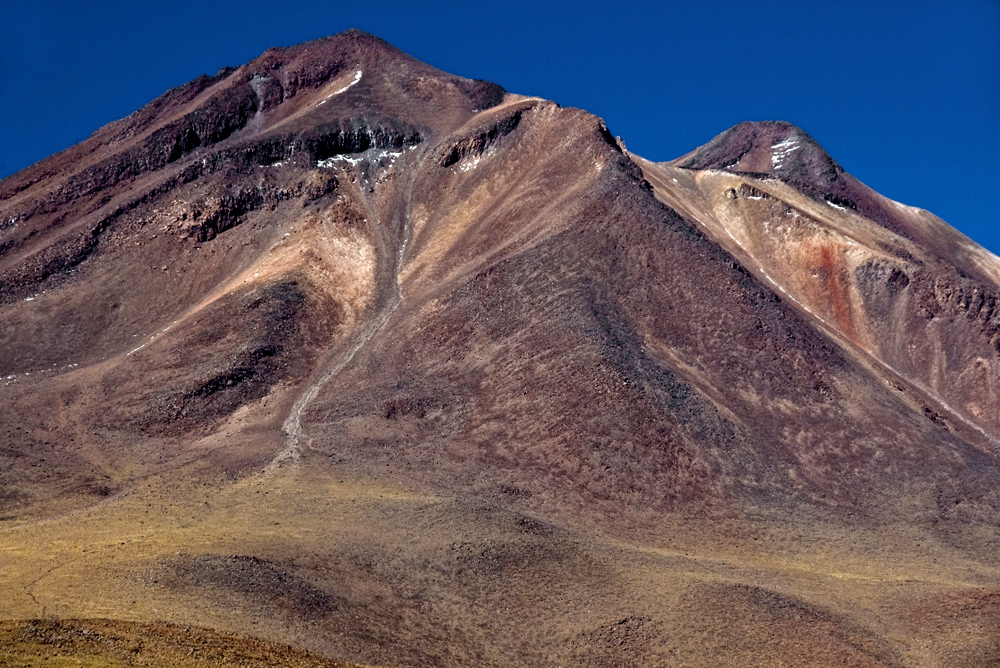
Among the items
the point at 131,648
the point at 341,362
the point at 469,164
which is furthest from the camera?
the point at 469,164

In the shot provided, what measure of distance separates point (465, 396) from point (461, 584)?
86.7 ft

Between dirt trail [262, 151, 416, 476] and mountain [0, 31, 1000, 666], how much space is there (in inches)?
14.6

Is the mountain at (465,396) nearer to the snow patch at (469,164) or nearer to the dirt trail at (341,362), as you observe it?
the snow patch at (469,164)

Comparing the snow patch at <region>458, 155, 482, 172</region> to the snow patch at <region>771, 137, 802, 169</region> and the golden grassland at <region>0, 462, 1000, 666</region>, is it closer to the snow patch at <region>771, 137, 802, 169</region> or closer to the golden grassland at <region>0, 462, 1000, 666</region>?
the golden grassland at <region>0, 462, 1000, 666</region>

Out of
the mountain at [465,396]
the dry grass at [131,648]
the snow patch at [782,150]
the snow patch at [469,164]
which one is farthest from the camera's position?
the snow patch at [782,150]

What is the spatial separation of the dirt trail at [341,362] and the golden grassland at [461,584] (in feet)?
16.1

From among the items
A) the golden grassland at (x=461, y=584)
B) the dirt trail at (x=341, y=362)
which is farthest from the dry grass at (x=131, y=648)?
the dirt trail at (x=341, y=362)

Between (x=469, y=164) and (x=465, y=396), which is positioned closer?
(x=465, y=396)

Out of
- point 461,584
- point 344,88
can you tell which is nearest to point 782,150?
point 344,88

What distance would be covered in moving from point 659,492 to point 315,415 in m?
26.3

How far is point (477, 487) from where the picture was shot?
69.1m

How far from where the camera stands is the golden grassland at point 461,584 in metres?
44.8

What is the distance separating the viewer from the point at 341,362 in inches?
3465

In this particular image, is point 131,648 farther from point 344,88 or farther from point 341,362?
point 344,88
